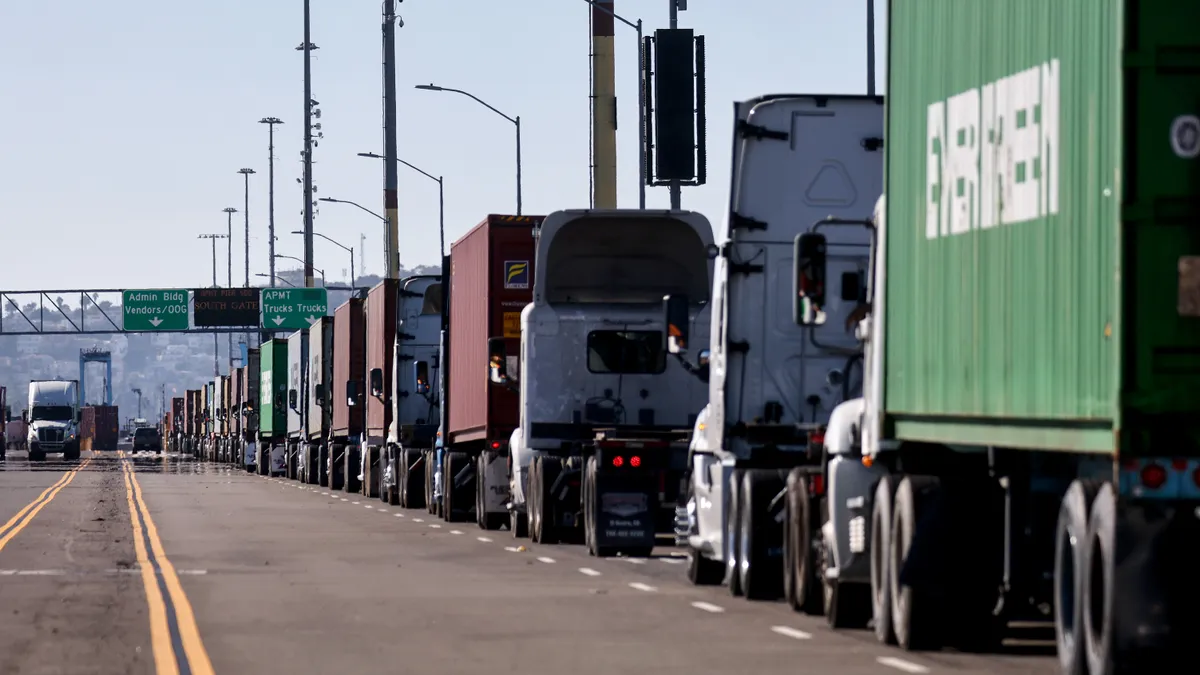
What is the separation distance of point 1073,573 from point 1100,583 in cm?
56

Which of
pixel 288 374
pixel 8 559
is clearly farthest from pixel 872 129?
pixel 288 374

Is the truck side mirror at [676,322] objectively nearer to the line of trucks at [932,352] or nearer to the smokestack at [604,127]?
the line of trucks at [932,352]

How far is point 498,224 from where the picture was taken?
30.8 m

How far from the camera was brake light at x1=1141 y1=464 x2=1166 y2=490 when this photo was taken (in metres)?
10.5

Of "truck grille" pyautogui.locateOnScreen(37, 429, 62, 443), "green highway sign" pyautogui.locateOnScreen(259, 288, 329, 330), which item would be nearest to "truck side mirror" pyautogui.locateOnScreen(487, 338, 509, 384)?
"green highway sign" pyautogui.locateOnScreen(259, 288, 329, 330)

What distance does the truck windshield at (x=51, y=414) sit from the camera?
4316 inches

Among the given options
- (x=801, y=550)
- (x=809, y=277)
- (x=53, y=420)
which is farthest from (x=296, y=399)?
(x=809, y=277)

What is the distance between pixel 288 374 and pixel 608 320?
4367 centimetres

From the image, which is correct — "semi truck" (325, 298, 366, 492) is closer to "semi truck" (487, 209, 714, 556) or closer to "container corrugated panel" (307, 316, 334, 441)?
"container corrugated panel" (307, 316, 334, 441)

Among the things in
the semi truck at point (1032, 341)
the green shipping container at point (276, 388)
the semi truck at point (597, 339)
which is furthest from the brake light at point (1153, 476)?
the green shipping container at point (276, 388)

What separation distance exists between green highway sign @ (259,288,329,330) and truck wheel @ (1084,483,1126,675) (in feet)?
306

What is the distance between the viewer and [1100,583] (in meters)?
11.1

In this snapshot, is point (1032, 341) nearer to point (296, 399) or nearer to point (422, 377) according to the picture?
Answer: point (422, 377)

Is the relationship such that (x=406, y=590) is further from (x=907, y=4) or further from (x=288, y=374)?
(x=288, y=374)
